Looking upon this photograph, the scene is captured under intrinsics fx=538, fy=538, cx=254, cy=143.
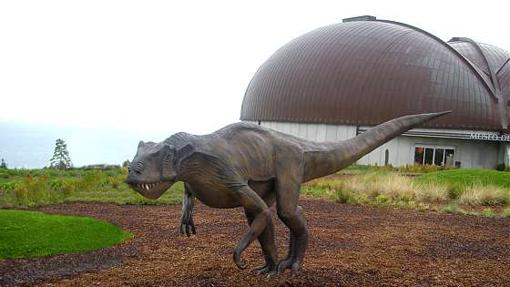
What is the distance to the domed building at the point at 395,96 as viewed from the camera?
3606 cm

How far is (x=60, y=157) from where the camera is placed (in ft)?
97.3

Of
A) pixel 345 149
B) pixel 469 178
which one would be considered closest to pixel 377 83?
pixel 469 178

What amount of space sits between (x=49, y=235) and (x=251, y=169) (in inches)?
202

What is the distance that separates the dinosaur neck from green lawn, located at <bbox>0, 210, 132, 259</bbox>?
456cm

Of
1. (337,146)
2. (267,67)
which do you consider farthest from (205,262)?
(267,67)

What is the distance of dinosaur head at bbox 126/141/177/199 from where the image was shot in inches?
195

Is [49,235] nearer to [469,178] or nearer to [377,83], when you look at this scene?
[469,178]

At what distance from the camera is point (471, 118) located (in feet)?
119

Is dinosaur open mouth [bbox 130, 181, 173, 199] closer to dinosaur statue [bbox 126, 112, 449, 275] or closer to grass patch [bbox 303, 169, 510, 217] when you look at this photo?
dinosaur statue [bbox 126, 112, 449, 275]

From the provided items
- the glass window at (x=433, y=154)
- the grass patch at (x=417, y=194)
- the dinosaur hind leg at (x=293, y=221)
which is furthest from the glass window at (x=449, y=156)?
the dinosaur hind leg at (x=293, y=221)

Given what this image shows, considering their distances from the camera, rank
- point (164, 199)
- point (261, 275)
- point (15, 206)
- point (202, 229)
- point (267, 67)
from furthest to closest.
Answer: point (267, 67) → point (164, 199) → point (15, 206) → point (202, 229) → point (261, 275)

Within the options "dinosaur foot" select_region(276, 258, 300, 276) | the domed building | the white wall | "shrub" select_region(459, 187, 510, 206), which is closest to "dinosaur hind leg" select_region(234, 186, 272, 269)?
"dinosaur foot" select_region(276, 258, 300, 276)

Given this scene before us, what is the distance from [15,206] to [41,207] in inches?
23.4

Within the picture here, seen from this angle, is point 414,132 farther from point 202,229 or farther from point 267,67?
point 202,229
